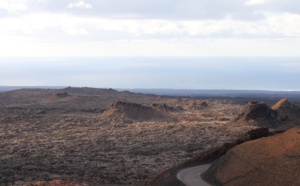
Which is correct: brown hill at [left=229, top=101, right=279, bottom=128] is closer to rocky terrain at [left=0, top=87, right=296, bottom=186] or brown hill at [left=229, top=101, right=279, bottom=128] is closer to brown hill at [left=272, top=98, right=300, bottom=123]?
rocky terrain at [left=0, top=87, right=296, bottom=186]

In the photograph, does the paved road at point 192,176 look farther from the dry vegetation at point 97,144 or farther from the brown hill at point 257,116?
the brown hill at point 257,116

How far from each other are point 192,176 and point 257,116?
963 inches

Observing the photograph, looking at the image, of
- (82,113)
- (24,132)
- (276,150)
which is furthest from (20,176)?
(82,113)

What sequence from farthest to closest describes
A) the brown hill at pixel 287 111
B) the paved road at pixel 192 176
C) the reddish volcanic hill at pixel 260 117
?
the brown hill at pixel 287 111, the reddish volcanic hill at pixel 260 117, the paved road at pixel 192 176

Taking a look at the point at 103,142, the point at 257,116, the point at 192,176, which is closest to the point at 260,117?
the point at 257,116

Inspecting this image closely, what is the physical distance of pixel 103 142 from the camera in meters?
35.4

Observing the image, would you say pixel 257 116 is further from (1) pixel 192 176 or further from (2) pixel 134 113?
(1) pixel 192 176

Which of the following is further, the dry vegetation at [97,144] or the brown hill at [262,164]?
the dry vegetation at [97,144]

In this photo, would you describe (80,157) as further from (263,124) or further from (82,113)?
(82,113)

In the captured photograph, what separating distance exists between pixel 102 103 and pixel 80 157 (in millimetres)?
44171

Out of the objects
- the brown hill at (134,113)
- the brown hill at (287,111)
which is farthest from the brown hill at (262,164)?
the brown hill at (134,113)

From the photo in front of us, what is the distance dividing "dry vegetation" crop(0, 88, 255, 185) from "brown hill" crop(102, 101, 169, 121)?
0.22 m

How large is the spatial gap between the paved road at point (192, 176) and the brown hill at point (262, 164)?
1.08ft

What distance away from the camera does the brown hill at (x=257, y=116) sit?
4254cm
